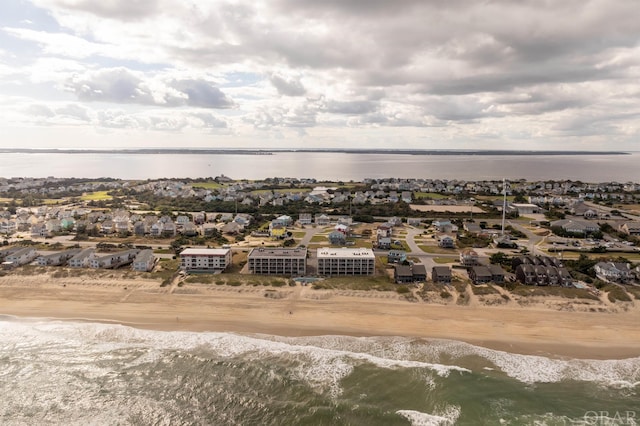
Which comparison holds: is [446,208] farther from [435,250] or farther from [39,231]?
[39,231]

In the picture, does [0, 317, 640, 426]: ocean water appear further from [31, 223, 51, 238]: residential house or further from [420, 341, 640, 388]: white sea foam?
[31, 223, 51, 238]: residential house

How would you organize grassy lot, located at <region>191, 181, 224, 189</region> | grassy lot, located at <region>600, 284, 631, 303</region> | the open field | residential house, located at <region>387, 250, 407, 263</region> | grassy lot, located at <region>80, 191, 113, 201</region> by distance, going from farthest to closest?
grassy lot, located at <region>191, 181, 224, 189</region>, grassy lot, located at <region>80, 191, 113, 201</region>, the open field, residential house, located at <region>387, 250, 407, 263</region>, grassy lot, located at <region>600, 284, 631, 303</region>

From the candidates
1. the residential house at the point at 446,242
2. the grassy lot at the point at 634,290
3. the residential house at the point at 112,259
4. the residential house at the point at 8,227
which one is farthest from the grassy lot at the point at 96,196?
Answer: the grassy lot at the point at 634,290

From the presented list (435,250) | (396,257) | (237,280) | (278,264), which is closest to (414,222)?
(435,250)

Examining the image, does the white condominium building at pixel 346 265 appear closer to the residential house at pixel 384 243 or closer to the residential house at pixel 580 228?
the residential house at pixel 384 243

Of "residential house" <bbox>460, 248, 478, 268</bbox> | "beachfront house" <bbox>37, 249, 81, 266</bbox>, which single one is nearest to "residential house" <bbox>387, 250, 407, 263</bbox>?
"residential house" <bbox>460, 248, 478, 268</bbox>

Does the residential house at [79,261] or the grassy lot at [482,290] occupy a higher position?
the residential house at [79,261]

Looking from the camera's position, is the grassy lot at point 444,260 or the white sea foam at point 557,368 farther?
the grassy lot at point 444,260
